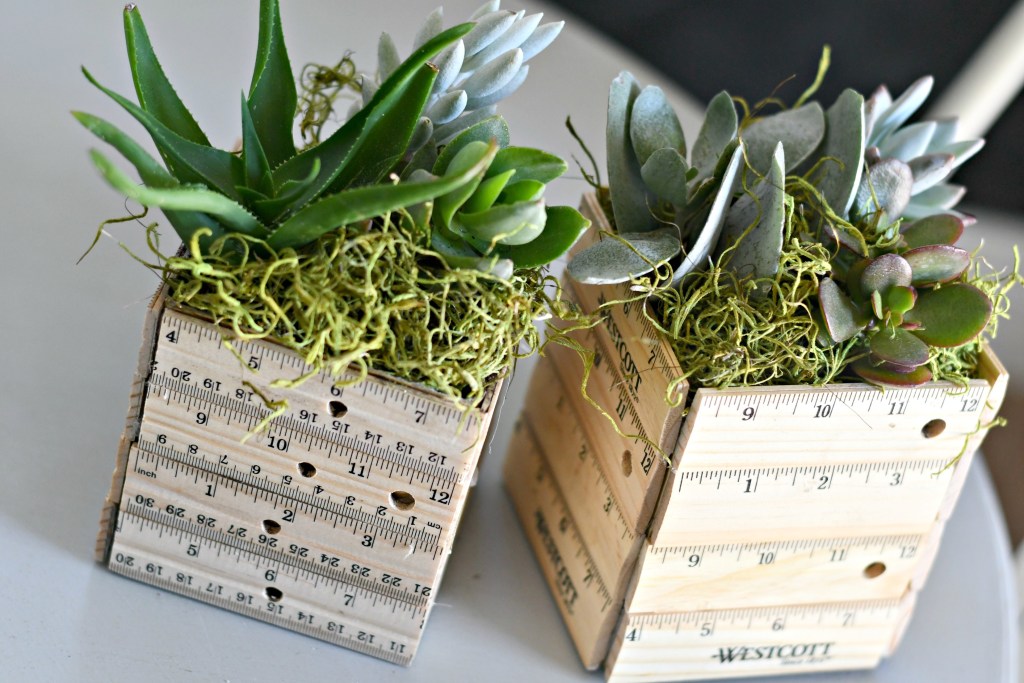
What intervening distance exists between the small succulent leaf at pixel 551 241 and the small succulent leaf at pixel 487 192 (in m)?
0.04

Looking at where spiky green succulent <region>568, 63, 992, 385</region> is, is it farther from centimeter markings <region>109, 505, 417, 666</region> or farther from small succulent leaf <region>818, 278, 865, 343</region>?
centimeter markings <region>109, 505, 417, 666</region>

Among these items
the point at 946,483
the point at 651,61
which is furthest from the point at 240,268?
the point at 651,61

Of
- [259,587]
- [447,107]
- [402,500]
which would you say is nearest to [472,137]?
[447,107]

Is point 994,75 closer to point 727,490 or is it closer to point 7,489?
point 727,490

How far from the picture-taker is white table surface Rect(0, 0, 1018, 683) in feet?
2.56

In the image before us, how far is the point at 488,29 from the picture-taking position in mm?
744

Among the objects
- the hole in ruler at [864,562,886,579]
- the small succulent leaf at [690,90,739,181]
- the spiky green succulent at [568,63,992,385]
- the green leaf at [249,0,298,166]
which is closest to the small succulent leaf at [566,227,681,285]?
the spiky green succulent at [568,63,992,385]

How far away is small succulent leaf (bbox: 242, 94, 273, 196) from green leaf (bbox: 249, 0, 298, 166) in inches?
0.9

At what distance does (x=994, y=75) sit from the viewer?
5.12ft

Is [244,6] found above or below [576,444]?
above

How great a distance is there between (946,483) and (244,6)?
36.6 inches

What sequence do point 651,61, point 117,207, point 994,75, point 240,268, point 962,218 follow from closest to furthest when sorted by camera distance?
point 240,268, point 962,218, point 117,207, point 994,75, point 651,61

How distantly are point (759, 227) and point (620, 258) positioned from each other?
0.32ft

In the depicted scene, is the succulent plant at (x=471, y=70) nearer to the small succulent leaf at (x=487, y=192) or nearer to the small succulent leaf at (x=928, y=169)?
the small succulent leaf at (x=487, y=192)
